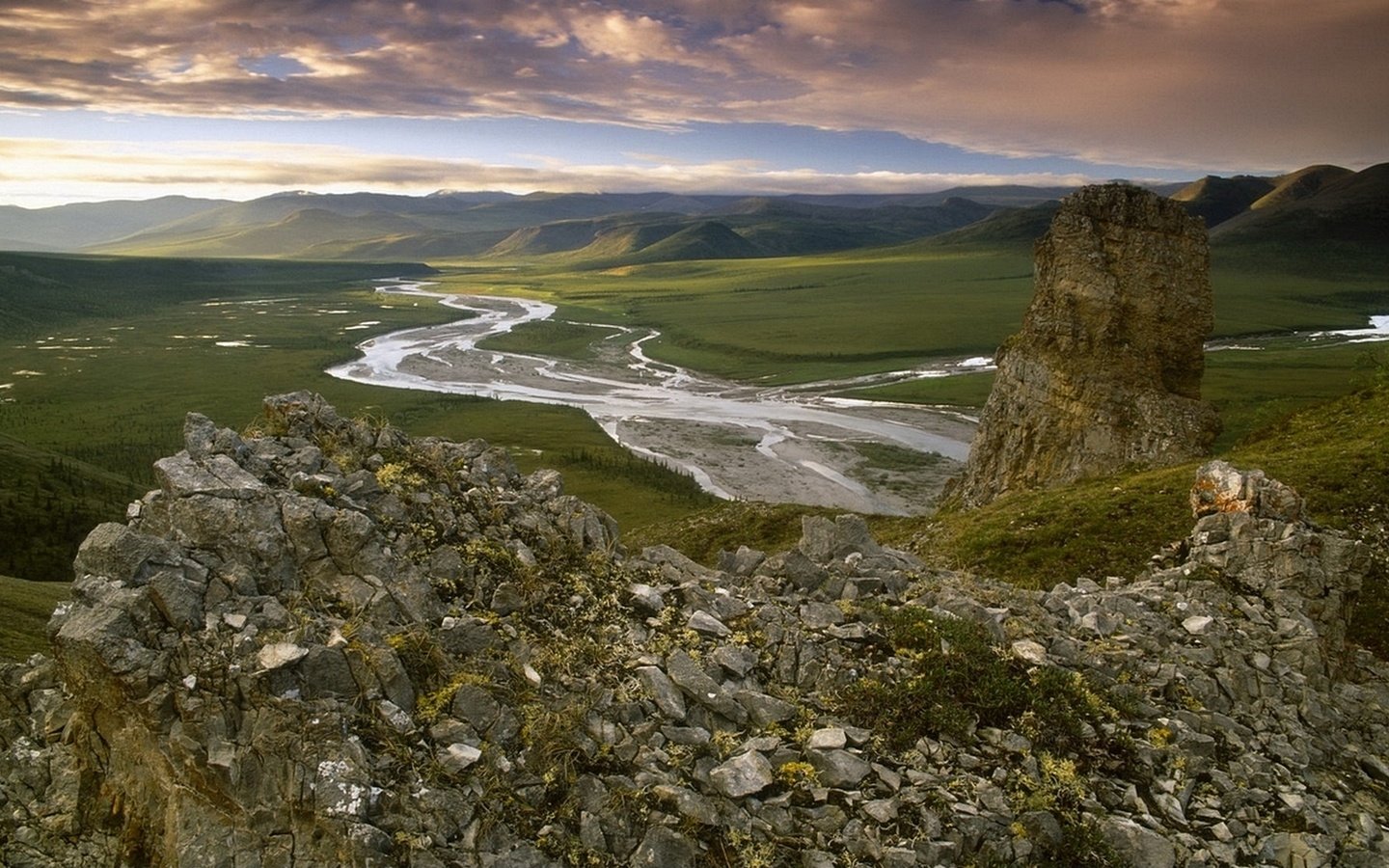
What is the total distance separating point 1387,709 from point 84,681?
2032 cm

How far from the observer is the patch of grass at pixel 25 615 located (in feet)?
53.0

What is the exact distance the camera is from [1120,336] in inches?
1853

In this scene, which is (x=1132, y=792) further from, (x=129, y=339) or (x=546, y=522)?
(x=129, y=339)

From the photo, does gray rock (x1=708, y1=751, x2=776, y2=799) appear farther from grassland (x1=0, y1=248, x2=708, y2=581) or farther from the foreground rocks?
grassland (x1=0, y1=248, x2=708, y2=581)

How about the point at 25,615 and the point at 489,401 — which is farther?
the point at 489,401

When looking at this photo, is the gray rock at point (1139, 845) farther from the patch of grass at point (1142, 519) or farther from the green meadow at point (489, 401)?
the green meadow at point (489, 401)

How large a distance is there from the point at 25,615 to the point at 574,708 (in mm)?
16268

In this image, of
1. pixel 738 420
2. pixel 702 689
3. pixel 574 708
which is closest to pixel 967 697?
pixel 702 689

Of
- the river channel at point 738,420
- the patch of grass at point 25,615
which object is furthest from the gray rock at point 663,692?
the river channel at point 738,420

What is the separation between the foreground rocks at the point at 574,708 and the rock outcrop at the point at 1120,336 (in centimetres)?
3308

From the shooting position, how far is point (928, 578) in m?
16.4

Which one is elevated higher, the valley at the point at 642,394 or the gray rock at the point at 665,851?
the gray rock at the point at 665,851

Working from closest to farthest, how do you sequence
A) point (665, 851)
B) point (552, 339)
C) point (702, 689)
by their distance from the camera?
point (665, 851), point (702, 689), point (552, 339)

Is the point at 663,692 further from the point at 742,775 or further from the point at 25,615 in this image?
the point at 25,615
